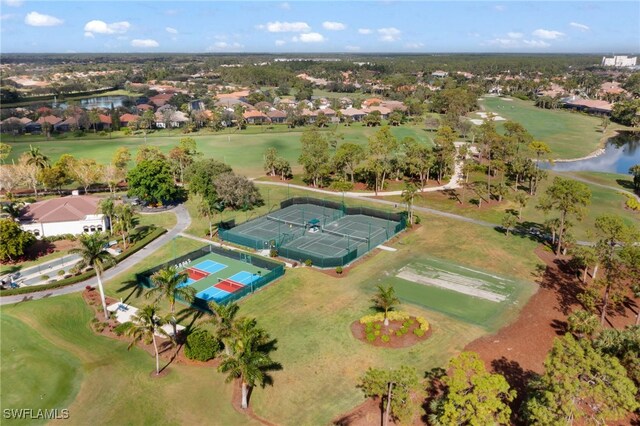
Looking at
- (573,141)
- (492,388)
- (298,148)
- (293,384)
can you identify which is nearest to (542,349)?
(492,388)

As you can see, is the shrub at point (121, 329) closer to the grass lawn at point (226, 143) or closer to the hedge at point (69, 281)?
the hedge at point (69, 281)

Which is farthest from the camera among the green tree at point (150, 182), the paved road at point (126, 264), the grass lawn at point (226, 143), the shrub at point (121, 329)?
the grass lawn at point (226, 143)

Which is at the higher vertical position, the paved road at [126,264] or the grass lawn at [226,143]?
the grass lawn at [226,143]

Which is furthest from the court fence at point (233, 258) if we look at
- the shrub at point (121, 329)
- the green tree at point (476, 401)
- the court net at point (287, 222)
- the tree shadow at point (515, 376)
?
the green tree at point (476, 401)

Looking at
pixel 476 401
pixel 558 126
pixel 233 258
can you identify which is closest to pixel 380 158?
pixel 233 258

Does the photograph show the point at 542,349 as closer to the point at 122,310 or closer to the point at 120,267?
the point at 122,310

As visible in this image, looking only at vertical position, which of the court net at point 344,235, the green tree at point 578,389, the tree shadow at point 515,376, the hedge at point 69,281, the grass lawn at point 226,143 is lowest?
the court net at point 344,235
